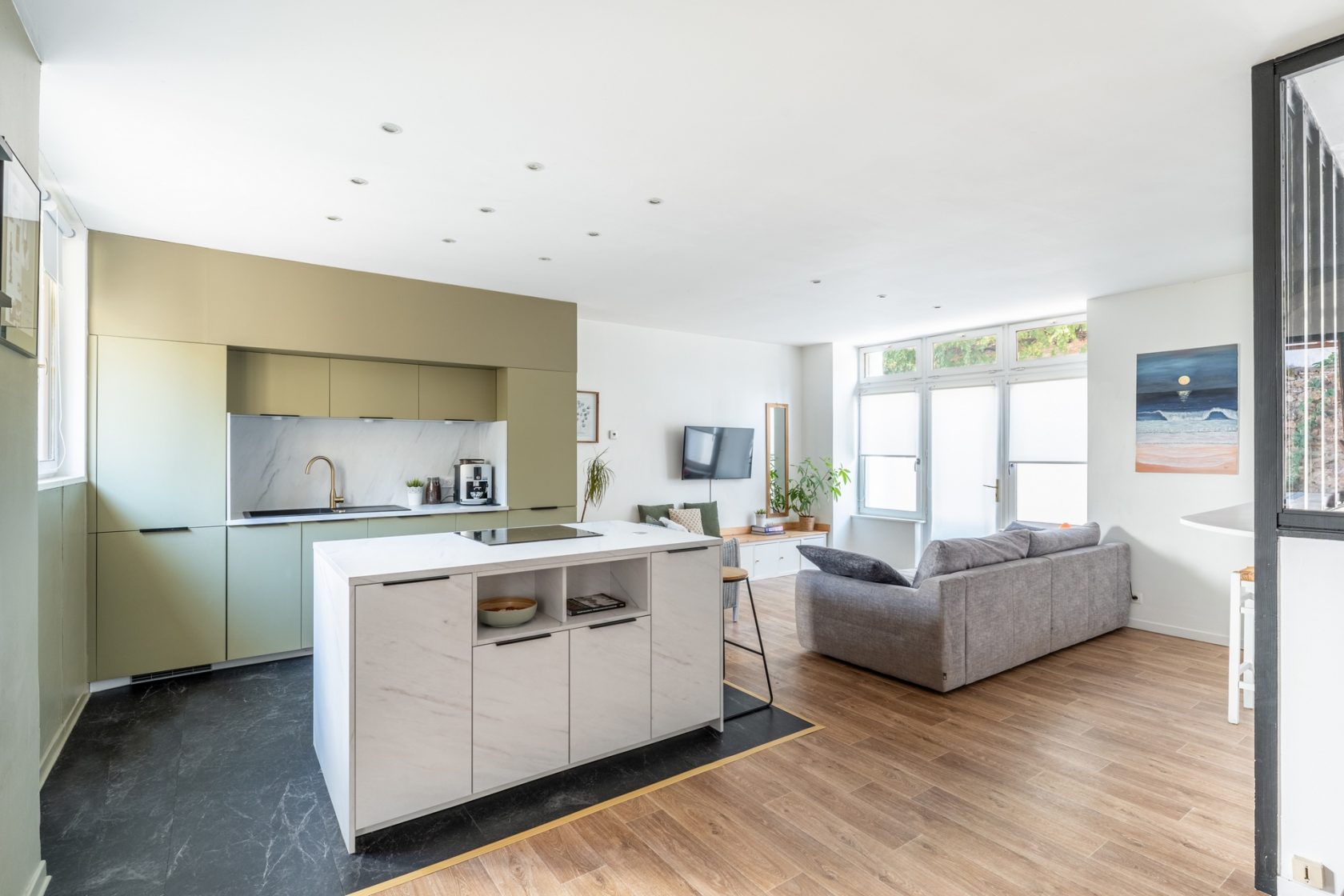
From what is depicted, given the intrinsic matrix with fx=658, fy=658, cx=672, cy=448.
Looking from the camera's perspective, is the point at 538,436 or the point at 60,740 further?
the point at 538,436

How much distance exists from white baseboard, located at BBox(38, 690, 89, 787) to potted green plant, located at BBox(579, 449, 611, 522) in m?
3.44

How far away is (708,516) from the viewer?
6602mm

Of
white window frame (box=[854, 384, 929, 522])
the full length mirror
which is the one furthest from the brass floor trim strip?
the full length mirror

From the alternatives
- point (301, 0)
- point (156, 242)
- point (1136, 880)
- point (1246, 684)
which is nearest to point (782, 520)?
point (1246, 684)

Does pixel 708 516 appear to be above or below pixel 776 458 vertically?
below

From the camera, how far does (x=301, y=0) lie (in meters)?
1.77

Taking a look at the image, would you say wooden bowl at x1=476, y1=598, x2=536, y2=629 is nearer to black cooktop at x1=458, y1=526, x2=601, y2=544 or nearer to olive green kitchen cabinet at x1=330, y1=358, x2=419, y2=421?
black cooktop at x1=458, y1=526, x2=601, y2=544

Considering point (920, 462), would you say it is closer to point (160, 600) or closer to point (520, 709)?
point (520, 709)

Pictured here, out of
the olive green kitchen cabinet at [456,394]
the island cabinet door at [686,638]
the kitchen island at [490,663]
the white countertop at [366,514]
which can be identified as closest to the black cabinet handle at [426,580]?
the kitchen island at [490,663]

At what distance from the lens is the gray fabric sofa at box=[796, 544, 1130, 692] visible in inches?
144

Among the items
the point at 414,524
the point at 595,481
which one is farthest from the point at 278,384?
the point at 595,481

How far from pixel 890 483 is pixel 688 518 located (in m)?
2.53

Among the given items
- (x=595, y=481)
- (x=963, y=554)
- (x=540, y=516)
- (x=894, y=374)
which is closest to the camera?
(x=963, y=554)

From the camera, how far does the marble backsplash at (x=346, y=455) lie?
4422 millimetres
